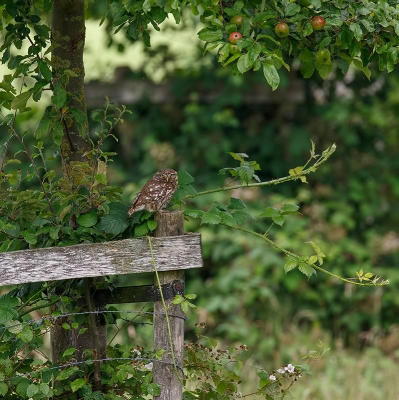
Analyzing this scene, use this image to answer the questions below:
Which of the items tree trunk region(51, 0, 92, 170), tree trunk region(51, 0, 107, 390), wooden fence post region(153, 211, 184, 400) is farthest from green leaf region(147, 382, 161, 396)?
tree trunk region(51, 0, 92, 170)

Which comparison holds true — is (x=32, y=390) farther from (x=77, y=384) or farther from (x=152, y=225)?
(x=152, y=225)

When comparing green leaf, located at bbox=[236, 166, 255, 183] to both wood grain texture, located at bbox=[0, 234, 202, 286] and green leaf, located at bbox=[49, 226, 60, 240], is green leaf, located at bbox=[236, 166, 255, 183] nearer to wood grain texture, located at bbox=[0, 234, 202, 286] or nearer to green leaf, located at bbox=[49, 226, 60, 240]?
wood grain texture, located at bbox=[0, 234, 202, 286]

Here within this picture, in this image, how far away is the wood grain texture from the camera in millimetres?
2258

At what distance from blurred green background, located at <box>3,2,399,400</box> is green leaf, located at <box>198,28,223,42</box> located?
3.54m

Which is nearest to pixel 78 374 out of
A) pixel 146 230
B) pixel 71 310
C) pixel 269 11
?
pixel 71 310

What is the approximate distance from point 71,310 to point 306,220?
3.74 meters

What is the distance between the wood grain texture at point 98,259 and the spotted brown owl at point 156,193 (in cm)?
11

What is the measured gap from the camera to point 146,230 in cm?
232

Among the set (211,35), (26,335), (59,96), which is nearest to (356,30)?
(211,35)

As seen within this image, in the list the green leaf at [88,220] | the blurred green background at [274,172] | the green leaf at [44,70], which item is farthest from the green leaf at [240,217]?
the blurred green background at [274,172]

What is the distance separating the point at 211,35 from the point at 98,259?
2.67 ft

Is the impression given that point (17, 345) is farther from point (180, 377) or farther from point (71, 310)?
point (180, 377)

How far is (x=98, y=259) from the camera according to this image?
7.52ft

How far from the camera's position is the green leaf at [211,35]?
85.5 inches
